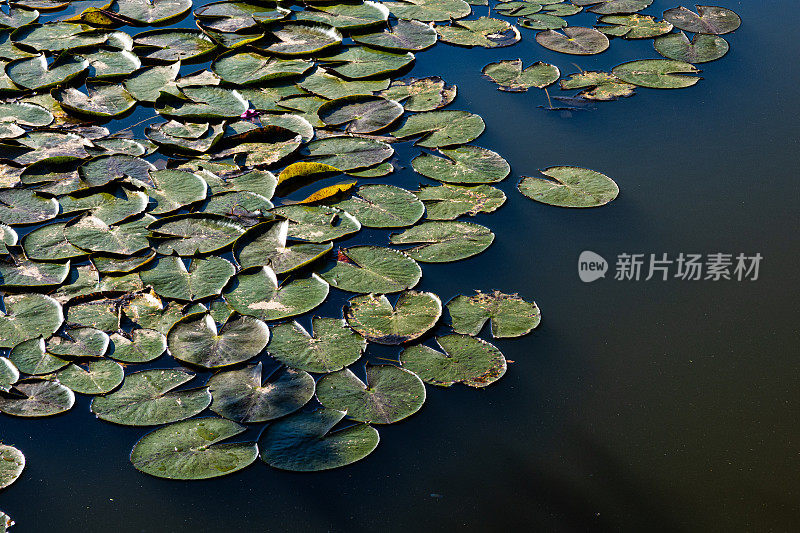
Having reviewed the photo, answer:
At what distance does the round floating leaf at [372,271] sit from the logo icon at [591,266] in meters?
0.62

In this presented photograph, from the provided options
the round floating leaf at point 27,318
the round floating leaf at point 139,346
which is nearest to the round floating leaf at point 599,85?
the round floating leaf at point 139,346

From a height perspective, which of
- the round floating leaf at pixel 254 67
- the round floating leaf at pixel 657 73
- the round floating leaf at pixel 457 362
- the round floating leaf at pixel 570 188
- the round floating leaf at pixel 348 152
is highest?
the round floating leaf at pixel 657 73

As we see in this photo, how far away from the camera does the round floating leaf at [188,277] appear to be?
264 centimetres

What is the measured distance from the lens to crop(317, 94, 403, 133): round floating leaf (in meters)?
3.60

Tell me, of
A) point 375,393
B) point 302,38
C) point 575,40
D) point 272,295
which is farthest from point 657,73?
point 375,393

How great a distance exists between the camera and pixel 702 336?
2512 millimetres

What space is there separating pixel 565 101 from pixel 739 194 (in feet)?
3.43

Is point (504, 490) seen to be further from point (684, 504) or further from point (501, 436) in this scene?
point (684, 504)

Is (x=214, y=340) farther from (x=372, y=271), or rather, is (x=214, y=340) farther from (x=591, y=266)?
(x=591, y=266)

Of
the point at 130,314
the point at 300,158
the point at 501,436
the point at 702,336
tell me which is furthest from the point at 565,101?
the point at 130,314

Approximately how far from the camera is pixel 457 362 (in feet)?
7.87

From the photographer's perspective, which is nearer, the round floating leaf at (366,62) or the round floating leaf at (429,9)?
the round floating leaf at (366,62)

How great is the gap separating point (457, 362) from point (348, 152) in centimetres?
139

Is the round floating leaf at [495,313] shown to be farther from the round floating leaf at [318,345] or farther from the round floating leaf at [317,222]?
the round floating leaf at [317,222]
